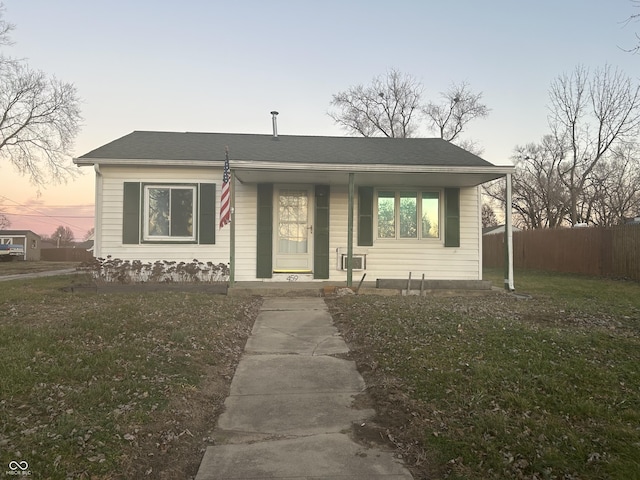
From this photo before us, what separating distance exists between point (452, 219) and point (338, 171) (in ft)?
10.8

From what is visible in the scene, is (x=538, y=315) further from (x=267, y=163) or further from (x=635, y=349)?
(x=267, y=163)

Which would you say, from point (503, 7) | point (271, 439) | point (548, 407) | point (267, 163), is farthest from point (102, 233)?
point (503, 7)

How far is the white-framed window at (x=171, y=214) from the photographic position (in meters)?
10.5

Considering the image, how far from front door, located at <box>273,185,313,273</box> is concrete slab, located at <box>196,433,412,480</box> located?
26.1ft

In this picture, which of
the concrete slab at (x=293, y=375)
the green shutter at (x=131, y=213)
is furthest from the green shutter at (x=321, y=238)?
the concrete slab at (x=293, y=375)

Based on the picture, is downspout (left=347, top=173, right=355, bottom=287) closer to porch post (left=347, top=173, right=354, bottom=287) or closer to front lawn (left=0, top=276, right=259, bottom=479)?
porch post (left=347, top=173, right=354, bottom=287)

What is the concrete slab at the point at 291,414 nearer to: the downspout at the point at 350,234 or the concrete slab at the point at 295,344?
the concrete slab at the point at 295,344

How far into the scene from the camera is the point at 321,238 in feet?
35.4

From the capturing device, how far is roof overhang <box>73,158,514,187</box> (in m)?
9.48

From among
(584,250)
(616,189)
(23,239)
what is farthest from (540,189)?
(23,239)

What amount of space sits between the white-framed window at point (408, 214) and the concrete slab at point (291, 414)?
7.46 metres

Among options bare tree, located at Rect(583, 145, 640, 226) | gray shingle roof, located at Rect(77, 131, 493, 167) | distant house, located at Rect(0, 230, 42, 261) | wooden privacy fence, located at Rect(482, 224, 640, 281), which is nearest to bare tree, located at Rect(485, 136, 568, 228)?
bare tree, located at Rect(583, 145, 640, 226)

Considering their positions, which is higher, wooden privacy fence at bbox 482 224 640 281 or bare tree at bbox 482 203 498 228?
bare tree at bbox 482 203 498 228

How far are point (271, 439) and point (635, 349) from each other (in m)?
4.05
